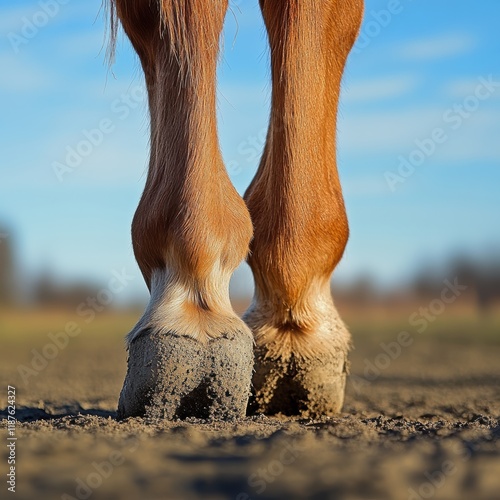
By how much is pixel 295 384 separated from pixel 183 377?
45 centimetres

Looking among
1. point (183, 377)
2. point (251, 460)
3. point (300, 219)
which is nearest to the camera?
point (251, 460)

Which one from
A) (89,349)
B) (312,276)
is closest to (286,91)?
(312,276)

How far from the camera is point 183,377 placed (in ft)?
5.48

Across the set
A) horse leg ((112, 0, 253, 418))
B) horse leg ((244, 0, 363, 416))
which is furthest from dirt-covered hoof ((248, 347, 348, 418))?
horse leg ((112, 0, 253, 418))

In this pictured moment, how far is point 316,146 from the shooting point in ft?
6.49

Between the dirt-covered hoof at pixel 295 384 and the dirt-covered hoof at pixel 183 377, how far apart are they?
29cm

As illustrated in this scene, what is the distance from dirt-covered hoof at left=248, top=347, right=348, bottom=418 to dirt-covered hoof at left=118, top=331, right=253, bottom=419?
0.95ft

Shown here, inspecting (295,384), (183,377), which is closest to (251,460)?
(183,377)

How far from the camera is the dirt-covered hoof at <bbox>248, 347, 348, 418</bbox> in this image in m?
2.01

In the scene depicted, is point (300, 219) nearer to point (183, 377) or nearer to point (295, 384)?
point (295, 384)

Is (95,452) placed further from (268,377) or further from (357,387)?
(357,387)

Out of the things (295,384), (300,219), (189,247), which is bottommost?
(295,384)

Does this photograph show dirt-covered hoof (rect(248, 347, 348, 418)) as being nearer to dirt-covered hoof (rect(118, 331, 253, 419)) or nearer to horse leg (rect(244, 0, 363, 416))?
horse leg (rect(244, 0, 363, 416))

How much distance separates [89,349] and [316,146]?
18.7 feet
